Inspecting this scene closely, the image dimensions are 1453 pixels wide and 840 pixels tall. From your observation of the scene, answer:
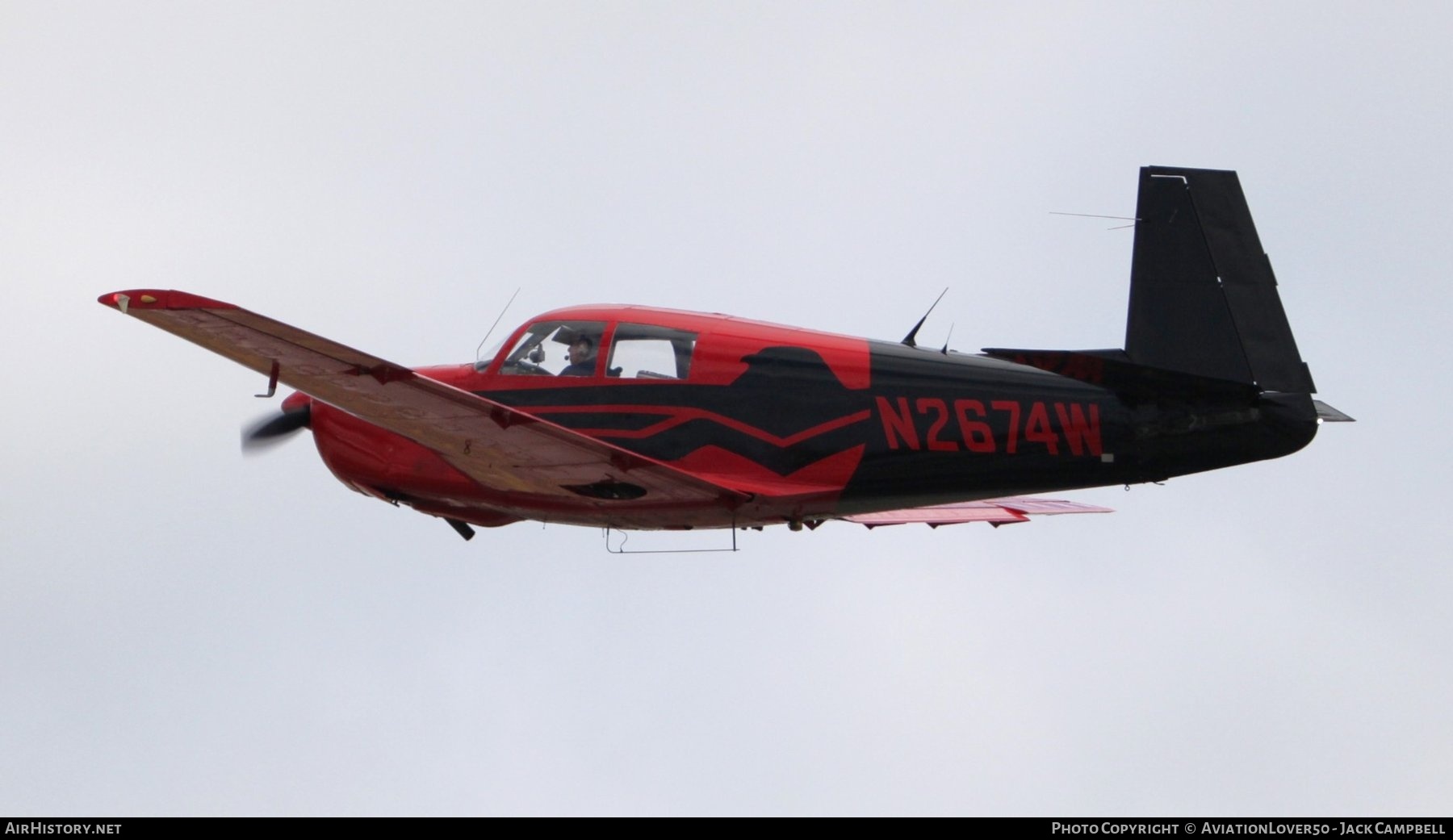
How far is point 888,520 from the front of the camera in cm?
1831

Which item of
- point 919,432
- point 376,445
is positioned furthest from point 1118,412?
point 376,445

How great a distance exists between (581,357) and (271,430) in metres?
3.27

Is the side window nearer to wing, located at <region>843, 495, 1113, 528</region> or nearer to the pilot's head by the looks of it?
the pilot's head

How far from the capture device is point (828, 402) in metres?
15.4

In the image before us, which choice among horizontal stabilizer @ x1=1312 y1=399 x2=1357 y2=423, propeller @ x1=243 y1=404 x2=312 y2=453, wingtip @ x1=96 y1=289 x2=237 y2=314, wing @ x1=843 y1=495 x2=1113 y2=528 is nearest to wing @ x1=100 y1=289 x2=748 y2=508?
wingtip @ x1=96 y1=289 x2=237 y2=314

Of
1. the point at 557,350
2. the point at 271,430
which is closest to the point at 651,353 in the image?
the point at 557,350

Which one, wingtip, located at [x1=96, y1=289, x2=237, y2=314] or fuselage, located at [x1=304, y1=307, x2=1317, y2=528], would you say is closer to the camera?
wingtip, located at [x1=96, y1=289, x2=237, y2=314]

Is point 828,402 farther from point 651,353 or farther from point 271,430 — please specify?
point 271,430

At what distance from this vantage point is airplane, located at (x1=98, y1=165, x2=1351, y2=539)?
14.4m

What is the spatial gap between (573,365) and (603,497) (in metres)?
1.17

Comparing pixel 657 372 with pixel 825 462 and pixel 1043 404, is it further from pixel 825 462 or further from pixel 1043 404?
pixel 1043 404

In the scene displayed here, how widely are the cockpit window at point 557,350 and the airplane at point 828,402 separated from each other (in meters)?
0.02

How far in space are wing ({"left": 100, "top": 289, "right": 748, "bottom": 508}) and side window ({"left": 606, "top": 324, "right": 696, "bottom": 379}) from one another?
3.13ft

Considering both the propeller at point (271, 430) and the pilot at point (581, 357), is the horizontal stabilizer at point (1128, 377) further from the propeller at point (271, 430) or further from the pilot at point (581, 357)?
the propeller at point (271, 430)
